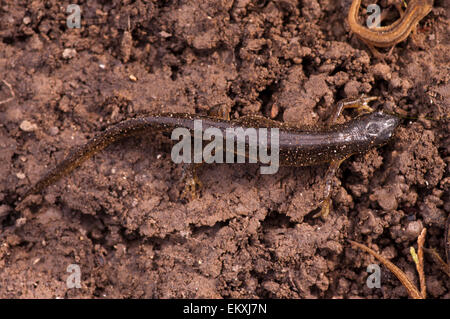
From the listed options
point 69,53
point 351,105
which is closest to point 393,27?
point 351,105

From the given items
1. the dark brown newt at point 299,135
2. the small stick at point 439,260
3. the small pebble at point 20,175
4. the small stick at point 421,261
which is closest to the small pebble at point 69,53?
the dark brown newt at point 299,135

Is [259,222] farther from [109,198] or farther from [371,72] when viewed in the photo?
[371,72]

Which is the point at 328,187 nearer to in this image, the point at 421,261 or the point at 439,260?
the point at 421,261

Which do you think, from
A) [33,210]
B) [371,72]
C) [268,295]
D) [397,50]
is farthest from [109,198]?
[397,50]

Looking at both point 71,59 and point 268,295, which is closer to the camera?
point 268,295

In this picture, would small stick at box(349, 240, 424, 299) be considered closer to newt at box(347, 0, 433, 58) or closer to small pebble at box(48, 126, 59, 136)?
newt at box(347, 0, 433, 58)

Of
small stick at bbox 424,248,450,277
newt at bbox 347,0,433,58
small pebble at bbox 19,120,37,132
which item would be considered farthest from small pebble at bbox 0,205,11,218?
small stick at bbox 424,248,450,277

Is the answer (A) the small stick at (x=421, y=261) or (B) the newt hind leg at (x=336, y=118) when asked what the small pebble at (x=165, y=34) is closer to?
(B) the newt hind leg at (x=336, y=118)

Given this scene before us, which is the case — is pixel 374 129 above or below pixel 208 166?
above
